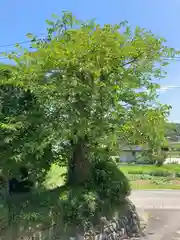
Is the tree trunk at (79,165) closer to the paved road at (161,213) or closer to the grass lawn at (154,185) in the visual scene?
the paved road at (161,213)

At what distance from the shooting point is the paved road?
29.9 feet

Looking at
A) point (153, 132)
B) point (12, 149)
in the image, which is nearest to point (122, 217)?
point (153, 132)

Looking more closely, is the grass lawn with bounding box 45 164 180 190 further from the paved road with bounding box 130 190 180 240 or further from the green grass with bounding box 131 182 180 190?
the paved road with bounding box 130 190 180 240

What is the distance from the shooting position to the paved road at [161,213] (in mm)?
9098

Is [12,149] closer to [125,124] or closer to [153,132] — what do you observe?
[125,124]

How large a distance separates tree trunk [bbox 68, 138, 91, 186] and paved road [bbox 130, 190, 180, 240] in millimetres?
2760

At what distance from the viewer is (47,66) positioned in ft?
27.0

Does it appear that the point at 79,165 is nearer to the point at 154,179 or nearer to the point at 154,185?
the point at 154,185

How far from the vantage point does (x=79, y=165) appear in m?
9.33

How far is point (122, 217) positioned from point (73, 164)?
2.33 metres

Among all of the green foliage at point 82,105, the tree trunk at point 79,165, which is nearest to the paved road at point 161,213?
the green foliage at point 82,105

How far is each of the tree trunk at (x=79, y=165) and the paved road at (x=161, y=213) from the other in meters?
2.76

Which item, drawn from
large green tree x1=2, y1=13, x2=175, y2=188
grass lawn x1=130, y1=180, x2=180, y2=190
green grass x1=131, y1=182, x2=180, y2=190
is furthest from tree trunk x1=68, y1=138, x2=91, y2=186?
grass lawn x1=130, y1=180, x2=180, y2=190

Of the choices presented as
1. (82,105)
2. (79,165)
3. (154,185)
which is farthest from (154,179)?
(82,105)
